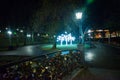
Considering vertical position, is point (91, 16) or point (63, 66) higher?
point (91, 16)

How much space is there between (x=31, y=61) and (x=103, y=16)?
1633 inches

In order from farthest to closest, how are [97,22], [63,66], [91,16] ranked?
[97,22] → [91,16] → [63,66]

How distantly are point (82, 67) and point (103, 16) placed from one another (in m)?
35.7

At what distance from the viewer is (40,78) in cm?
536

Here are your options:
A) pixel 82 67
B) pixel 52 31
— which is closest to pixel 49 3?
pixel 52 31

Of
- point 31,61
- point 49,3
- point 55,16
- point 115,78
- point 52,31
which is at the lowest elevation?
point 115,78

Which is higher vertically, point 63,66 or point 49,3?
point 49,3

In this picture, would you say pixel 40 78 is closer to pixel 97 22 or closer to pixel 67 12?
pixel 67 12

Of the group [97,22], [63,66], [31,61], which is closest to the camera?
[31,61]

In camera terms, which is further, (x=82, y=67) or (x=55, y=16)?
(x=55, y=16)

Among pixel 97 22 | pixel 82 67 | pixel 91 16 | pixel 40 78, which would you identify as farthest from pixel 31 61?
pixel 97 22

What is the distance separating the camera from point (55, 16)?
87.1 ft

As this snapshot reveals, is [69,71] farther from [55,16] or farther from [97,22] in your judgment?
[97,22]

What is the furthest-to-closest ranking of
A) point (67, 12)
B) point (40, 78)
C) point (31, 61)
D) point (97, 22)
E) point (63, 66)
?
point (97, 22) → point (67, 12) → point (63, 66) → point (40, 78) → point (31, 61)
